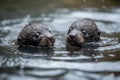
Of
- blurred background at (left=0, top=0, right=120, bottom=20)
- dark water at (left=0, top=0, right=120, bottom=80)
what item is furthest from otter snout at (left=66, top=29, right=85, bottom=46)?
blurred background at (left=0, top=0, right=120, bottom=20)

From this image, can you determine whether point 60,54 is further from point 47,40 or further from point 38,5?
point 38,5

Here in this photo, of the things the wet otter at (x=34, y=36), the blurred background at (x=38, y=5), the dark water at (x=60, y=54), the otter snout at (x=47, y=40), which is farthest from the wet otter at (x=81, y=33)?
the blurred background at (x=38, y=5)

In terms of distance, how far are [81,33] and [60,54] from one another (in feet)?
3.69

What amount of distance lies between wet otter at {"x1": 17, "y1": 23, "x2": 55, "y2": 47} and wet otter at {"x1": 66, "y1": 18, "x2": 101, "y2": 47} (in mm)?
506

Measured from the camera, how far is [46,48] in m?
7.59

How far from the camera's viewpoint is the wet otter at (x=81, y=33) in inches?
303

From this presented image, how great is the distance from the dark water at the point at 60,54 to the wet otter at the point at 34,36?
0.89 feet

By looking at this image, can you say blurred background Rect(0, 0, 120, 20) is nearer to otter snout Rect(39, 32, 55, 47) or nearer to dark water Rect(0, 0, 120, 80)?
dark water Rect(0, 0, 120, 80)

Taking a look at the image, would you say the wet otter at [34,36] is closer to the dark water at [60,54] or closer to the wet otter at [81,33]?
the dark water at [60,54]

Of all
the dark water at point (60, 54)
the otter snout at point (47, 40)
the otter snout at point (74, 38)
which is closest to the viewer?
the dark water at point (60, 54)

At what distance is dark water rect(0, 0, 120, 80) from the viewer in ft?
19.6

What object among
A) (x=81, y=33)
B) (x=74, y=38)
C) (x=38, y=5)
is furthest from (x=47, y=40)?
(x=38, y=5)

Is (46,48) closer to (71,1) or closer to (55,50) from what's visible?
(55,50)

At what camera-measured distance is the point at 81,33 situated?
7977 millimetres
